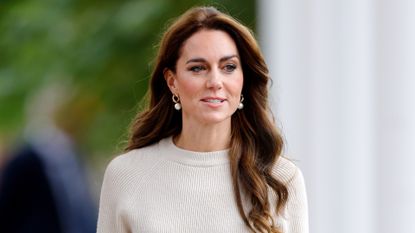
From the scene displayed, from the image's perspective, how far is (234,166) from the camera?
11.7 feet

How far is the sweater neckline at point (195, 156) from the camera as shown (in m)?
3.59

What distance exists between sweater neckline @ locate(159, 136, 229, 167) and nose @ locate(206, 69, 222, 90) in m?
0.24

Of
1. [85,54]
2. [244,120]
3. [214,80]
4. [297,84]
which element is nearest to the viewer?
[214,80]

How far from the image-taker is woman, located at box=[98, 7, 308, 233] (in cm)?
346

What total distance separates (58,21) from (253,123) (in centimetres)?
362

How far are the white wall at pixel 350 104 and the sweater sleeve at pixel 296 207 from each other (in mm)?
1460

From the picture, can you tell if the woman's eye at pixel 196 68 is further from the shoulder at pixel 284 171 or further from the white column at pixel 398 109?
the white column at pixel 398 109

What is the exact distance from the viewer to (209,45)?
343cm

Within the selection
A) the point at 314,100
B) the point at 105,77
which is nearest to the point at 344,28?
the point at 314,100

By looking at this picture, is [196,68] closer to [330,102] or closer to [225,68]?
[225,68]

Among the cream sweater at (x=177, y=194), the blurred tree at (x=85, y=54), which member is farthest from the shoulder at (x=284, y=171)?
the blurred tree at (x=85, y=54)

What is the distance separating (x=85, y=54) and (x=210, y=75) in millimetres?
3643

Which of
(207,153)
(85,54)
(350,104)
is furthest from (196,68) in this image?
(85,54)

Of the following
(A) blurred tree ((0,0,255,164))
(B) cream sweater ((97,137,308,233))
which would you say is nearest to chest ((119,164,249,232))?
(B) cream sweater ((97,137,308,233))
